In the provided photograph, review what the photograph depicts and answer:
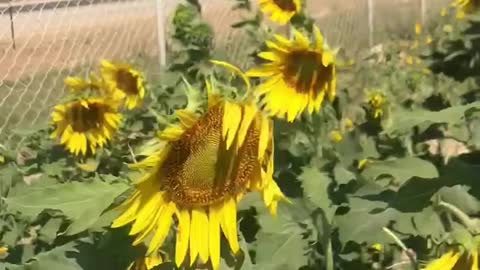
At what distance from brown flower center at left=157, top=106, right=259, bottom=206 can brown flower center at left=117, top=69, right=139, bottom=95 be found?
1947 mm

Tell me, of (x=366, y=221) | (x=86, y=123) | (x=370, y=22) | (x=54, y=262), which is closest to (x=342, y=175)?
(x=366, y=221)

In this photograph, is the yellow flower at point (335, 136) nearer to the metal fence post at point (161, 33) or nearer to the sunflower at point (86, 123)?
the sunflower at point (86, 123)

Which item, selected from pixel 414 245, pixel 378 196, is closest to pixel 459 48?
pixel 414 245

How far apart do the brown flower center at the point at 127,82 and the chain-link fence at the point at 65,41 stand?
72 centimetres

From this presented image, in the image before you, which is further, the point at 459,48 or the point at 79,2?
the point at 79,2

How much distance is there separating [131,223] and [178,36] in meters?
2.33

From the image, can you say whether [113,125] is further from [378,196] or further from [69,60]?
[69,60]

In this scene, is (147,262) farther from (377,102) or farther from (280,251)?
(377,102)

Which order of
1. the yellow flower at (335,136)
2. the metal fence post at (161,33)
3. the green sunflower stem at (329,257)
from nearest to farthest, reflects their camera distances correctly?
1. the green sunflower stem at (329,257)
2. the yellow flower at (335,136)
3. the metal fence post at (161,33)

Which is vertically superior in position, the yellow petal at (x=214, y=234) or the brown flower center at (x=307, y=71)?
the brown flower center at (x=307, y=71)

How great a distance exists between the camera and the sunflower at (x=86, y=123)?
300cm

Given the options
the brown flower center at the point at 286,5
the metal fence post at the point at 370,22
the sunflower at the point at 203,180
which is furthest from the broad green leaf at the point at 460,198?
the metal fence post at the point at 370,22

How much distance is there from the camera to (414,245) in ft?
6.61

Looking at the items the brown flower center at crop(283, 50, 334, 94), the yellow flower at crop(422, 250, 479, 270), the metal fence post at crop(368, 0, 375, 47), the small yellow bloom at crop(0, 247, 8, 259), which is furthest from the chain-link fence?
the yellow flower at crop(422, 250, 479, 270)
